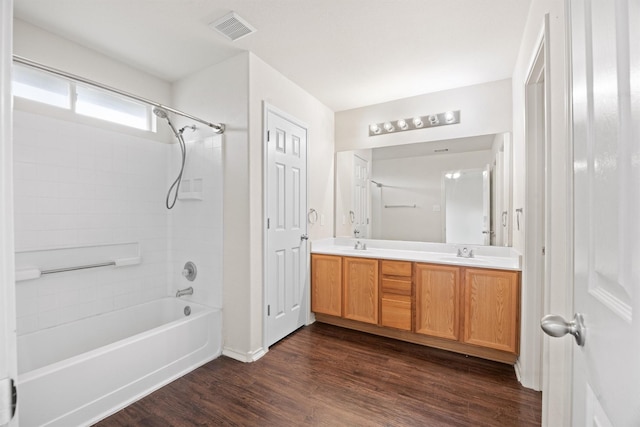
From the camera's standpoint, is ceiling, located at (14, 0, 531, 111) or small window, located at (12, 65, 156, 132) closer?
ceiling, located at (14, 0, 531, 111)

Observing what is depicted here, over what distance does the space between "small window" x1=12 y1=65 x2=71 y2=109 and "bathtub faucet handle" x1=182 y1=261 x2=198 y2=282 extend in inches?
64.6

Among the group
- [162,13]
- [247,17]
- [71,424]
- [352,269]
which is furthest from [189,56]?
[71,424]

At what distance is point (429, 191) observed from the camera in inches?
122

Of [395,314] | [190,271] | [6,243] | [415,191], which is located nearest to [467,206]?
[415,191]

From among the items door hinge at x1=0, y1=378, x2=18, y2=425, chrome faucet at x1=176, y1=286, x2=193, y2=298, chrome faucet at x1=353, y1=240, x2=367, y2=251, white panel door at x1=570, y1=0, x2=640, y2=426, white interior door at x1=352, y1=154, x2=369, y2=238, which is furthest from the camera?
white interior door at x1=352, y1=154, x2=369, y2=238

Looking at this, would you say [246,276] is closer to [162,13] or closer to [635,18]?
[162,13]

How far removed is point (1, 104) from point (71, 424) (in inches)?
74.7

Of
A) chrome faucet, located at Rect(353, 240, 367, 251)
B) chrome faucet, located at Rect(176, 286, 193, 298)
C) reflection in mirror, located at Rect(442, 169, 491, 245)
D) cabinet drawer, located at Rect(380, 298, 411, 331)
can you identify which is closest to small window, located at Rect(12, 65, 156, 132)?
chrome faucet, located at Rect(176, 286, 193, 298)

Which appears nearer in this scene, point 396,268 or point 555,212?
point 555,212

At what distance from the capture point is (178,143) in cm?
293

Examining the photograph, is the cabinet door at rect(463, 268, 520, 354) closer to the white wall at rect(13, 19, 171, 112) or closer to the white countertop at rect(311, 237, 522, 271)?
the white countertop at rect(311, 237, 522, 271)

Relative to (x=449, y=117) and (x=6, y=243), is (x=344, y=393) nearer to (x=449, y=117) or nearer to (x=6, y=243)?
(x=6, y=243)

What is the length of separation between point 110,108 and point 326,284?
2.71 metres

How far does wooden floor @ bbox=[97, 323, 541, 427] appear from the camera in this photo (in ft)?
5.58
